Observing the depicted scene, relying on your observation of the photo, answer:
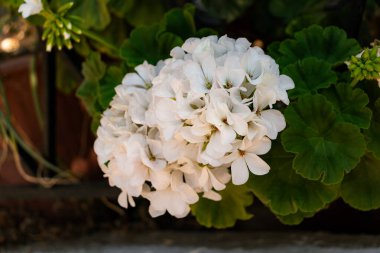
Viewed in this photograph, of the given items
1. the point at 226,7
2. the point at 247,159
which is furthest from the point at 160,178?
the point at 226,7

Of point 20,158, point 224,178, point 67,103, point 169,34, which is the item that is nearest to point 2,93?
point 20,158

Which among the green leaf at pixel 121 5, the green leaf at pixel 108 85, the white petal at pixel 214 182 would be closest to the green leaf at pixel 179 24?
the green leaf at pixel 108 85

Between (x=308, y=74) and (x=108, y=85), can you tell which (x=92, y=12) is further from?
(x=308, y=74)

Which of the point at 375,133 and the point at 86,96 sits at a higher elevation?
the point at 86,96

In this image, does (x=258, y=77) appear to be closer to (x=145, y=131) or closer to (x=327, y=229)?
(x=145, y=131)

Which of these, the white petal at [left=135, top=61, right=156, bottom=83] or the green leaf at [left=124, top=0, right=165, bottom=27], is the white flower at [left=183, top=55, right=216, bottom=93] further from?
the green leaf at [left=124, top=0, right=165, bottom=27]

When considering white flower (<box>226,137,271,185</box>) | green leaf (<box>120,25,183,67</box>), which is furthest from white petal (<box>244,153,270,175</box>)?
green leaf (<box>120,25,183,67</box>)
